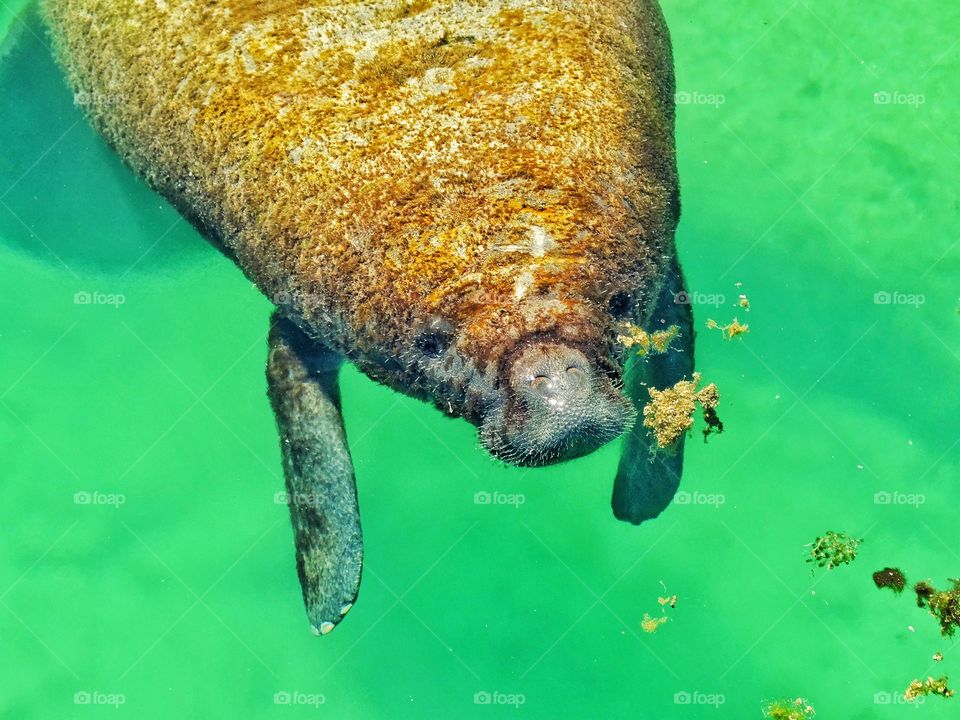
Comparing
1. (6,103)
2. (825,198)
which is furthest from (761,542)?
(6,103)

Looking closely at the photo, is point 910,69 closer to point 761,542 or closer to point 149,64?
point 761,542

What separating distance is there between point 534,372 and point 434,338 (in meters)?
0.62

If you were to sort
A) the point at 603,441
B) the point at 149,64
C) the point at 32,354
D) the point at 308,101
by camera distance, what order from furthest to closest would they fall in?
the point at 32,354 → the point at 149,64 → the point at 308,101 → the point at 603,441

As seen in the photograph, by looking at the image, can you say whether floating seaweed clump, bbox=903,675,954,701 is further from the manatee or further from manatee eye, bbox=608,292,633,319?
manatee eye, bbox=608,292,633,319

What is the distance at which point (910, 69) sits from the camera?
721 centimetres

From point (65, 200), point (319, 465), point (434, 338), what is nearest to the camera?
point (434, 338)

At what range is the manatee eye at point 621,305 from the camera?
390 centimetres

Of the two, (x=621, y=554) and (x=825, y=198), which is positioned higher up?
(x=825, y=198)

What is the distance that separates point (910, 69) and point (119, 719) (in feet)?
28.3

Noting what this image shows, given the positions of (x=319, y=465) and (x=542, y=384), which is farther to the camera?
(x=319, y=465)

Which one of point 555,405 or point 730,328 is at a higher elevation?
point 555,405

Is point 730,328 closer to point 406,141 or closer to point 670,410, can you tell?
point 670,410

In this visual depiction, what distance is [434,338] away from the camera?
390 cm

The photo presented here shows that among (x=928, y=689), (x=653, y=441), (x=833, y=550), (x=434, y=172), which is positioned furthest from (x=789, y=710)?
(x=434, y=172)
